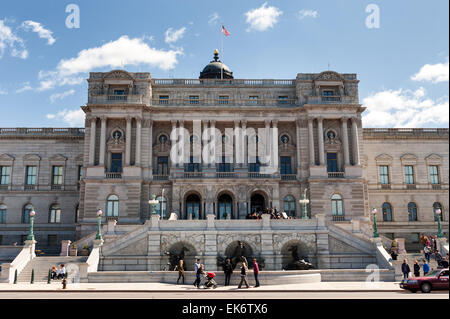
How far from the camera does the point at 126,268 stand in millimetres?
35438

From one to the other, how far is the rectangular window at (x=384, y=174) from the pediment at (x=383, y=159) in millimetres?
683

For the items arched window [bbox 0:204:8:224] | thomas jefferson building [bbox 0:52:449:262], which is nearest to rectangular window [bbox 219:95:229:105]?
thomas jefferson building [bbox 0:52:449:262]

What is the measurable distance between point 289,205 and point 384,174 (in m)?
14.8

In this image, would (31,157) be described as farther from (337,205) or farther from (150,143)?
(337,205)

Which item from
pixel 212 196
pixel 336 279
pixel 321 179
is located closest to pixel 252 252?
pixel 336 279

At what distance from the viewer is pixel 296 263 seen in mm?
34625

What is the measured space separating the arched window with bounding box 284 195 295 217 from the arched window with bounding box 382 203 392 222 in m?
13.0

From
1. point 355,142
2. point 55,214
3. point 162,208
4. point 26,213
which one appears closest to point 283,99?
point 355,142

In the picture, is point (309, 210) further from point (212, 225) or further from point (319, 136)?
point (212, 225)

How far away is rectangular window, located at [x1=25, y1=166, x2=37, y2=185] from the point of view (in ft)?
180

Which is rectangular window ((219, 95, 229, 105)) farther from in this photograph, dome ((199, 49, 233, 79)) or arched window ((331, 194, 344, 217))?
arched window ((331, 194, 344, 217))

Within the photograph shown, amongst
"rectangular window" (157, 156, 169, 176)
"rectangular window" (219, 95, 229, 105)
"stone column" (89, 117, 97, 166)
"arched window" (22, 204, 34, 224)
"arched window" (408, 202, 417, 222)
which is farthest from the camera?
"arched window" (408, 202, 417, 222)
